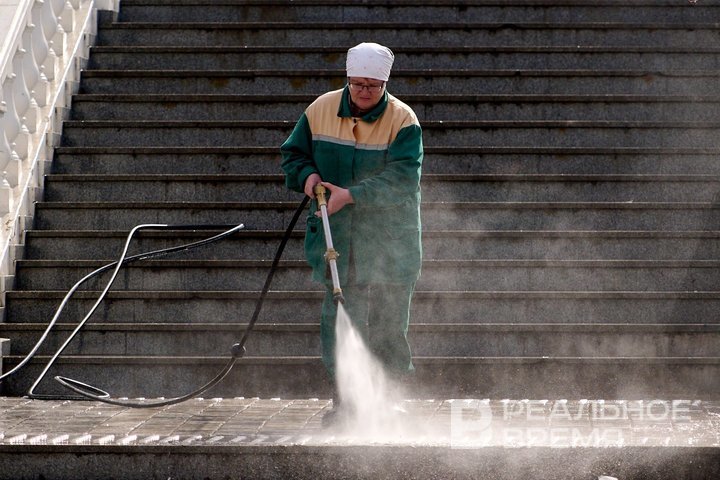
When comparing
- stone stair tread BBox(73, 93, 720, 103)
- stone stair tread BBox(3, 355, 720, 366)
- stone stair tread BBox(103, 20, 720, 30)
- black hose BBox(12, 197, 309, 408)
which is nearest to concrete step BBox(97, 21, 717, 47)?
stone stair tread BBox(103, 20, 720, 30)

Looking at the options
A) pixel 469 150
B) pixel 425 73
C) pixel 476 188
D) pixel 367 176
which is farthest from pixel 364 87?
pixel 425 73

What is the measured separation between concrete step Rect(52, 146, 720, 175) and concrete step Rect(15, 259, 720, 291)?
3.73ft

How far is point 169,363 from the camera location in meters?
8.72

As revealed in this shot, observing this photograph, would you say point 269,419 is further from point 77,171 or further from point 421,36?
point 421,36

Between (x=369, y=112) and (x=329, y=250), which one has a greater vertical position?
(x=369, y=112)

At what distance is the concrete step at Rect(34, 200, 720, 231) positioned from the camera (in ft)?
32.0

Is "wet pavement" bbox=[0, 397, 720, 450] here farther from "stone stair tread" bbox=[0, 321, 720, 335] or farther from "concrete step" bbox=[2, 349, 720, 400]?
"stone stair tread" bbox=[0, 321, 720, 335]

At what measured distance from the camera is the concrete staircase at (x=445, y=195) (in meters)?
8.81

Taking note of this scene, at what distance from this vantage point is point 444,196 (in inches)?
393

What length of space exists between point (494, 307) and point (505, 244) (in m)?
0.60

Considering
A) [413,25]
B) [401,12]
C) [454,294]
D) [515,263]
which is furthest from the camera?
[401,12]

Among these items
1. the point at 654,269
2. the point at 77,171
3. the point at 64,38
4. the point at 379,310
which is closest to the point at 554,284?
the point at 654,269

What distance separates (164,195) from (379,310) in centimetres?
346

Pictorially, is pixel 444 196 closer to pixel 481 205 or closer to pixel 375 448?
pixel 481 205
